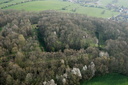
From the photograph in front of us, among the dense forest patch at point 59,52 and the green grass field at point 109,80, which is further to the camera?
the green grass field at point 109,80

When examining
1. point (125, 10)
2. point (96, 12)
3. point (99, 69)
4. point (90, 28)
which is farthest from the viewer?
point (125, 10)

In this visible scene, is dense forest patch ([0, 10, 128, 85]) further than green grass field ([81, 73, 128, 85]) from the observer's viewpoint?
No

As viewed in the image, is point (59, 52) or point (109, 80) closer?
point (109, 80)

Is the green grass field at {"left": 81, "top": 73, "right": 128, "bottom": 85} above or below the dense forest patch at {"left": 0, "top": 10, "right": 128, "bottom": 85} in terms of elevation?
below

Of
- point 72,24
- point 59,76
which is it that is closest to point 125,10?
point 72,24

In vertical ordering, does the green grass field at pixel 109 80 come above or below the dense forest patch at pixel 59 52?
below

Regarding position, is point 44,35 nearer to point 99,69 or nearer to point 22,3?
point 99,69

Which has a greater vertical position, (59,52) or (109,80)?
(59,52)

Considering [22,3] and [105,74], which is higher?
[22,3]
